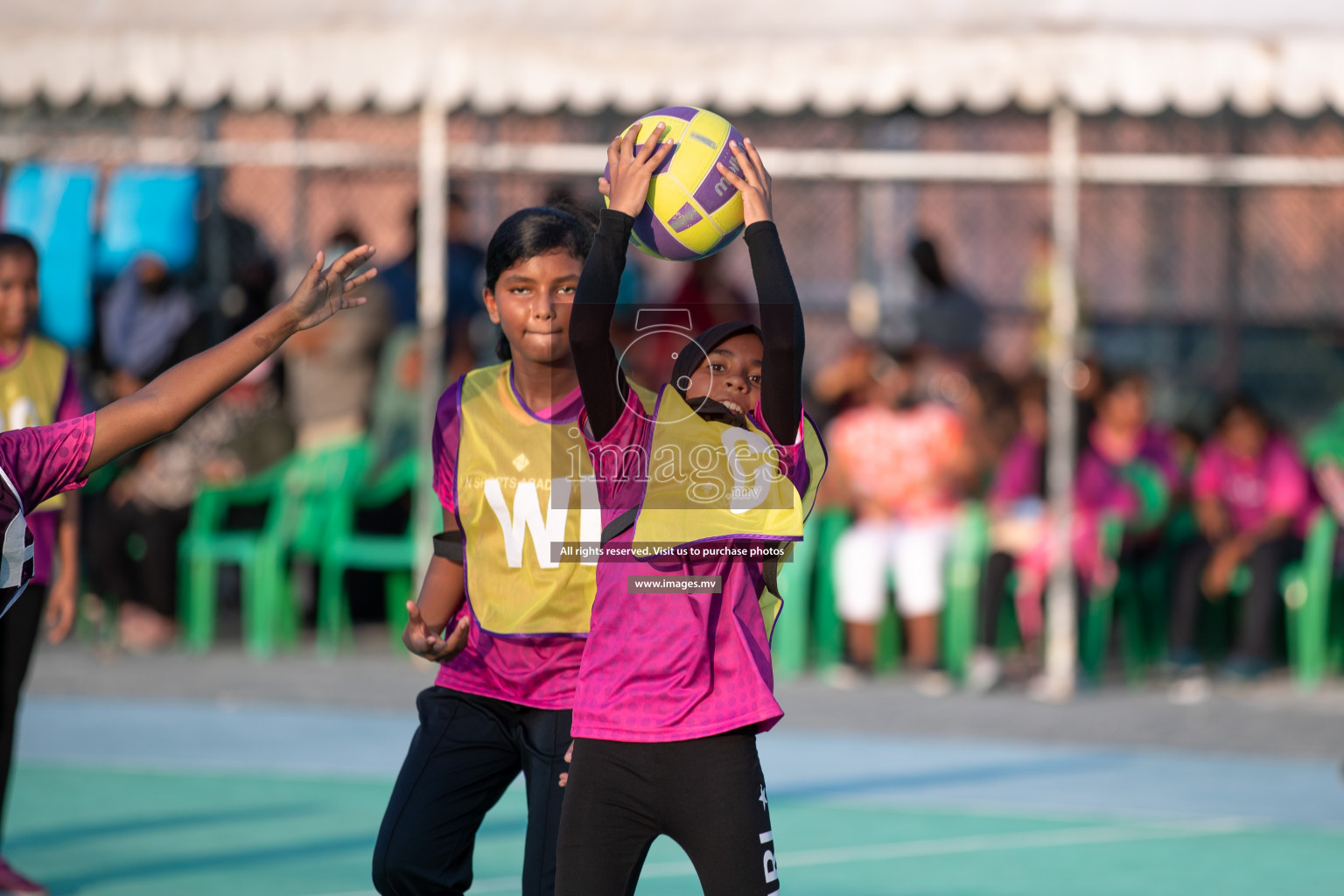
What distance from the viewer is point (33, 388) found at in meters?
5.64

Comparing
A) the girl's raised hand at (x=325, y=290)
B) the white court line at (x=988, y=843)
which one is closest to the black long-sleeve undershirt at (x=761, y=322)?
the girl's raised hand at (x=325, y=290)

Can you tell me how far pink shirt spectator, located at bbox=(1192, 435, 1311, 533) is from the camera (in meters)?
10.0

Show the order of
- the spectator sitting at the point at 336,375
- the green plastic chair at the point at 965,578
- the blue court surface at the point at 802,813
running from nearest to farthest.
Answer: the blue court surface at the point at 802,813
the green plastic chair at the point at 965,578
the spectator sitting at the point at 336,375

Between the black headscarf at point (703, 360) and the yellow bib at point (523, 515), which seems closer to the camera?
the black headscarf at point (703, 360)

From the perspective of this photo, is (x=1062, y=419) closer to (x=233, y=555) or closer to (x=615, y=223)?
(x=233, y=555)

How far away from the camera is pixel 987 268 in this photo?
16484 millimetres

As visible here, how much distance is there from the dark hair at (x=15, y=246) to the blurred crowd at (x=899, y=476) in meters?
3.60

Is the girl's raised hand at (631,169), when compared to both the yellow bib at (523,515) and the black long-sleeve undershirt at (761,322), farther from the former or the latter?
the yellow bib at (523,515)

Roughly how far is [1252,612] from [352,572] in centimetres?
526

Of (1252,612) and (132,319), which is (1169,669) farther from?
(132,319)

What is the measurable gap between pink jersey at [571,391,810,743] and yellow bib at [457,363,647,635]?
428 millimetres

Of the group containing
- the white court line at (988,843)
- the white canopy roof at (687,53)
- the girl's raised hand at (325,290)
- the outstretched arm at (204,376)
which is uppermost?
the white canopy roof at (687,53)

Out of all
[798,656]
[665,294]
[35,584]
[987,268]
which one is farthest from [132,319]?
[987,268]

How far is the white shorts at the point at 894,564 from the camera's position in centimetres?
977
